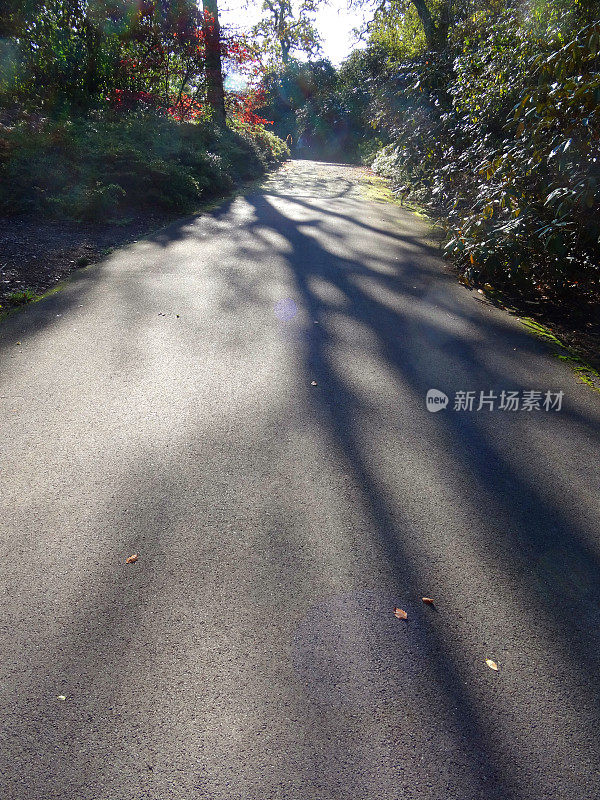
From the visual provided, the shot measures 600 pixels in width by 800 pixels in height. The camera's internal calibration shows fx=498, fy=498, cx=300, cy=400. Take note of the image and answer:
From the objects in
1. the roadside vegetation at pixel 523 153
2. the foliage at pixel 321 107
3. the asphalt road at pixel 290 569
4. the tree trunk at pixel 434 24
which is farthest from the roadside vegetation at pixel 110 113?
the foliage at pixel 321 107

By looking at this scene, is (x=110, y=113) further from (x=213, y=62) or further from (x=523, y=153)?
(x=523, y=153)

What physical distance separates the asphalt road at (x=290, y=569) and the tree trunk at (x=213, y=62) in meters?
14.8

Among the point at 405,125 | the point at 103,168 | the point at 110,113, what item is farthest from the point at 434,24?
the point at 103,168

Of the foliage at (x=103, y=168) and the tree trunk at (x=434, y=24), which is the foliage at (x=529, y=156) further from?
the tree trunk at (x=434, y=24)

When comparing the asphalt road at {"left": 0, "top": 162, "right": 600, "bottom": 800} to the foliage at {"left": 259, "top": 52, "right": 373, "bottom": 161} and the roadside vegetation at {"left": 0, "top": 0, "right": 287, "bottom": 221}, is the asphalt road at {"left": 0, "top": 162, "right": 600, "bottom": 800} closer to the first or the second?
the roadside vegetation at {"left": 0, "top": 0, "right": 287, "bottom": 221}

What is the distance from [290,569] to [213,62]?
59.7 ft

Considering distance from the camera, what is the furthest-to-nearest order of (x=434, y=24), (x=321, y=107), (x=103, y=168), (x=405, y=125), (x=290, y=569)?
(x=321, y=107) → (x=434, y=24) → (x=405, y=125) → (x=103, y=168) → (x=290, y=569)

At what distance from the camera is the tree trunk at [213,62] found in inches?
611

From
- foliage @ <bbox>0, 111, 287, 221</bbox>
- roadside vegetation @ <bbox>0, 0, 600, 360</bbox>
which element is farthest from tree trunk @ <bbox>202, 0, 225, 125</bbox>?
foliage @ <bbox>0, 111, 287, 221</bbox>

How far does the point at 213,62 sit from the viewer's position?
52.9 ft

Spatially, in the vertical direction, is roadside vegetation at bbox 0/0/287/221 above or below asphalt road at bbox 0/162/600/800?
above

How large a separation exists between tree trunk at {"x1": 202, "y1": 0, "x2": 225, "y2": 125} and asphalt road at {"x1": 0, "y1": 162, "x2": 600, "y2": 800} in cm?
1478

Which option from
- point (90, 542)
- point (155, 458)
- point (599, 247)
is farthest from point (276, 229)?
point (90, 542)

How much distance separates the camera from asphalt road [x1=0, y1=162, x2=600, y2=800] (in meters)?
1.80
